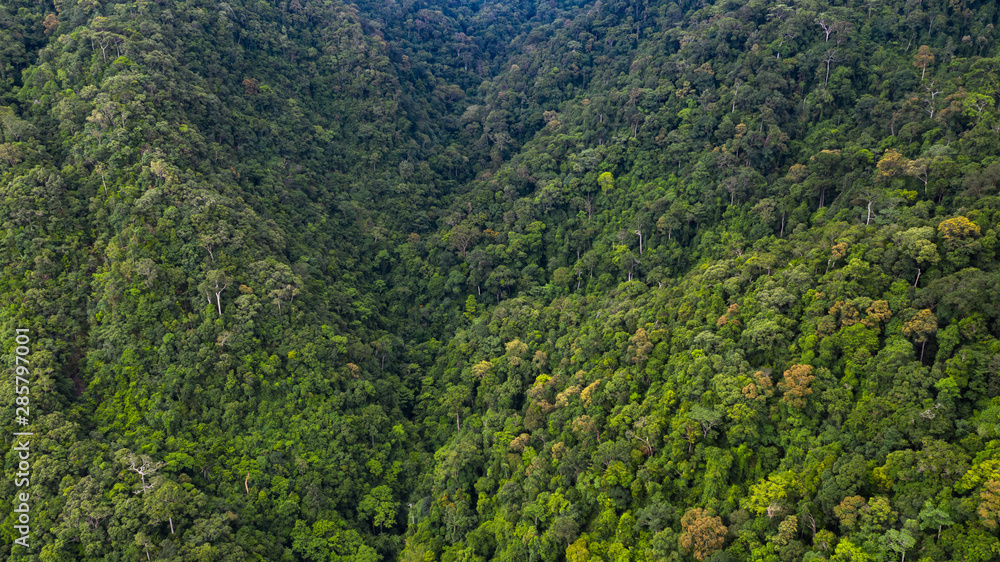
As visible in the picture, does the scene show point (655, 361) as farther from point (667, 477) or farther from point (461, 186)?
point (461, 186)

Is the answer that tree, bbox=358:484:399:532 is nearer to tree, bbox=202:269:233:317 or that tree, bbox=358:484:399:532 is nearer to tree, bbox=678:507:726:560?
tree, bbox=202:269:233:317

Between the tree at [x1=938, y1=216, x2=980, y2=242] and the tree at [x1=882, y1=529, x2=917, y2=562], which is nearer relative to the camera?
the tree at [x1=882, y1=529, x2=917, y2=562]

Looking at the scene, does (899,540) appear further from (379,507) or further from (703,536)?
(379,507)

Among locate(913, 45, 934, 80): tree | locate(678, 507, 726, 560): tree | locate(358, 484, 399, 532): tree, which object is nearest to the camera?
locate(678, 507, 726, 560): tree

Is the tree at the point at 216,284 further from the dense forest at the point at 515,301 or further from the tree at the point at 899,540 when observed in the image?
the tree at the point at 899,540

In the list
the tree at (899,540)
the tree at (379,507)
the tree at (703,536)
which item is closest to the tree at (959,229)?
the tree at (899,540)

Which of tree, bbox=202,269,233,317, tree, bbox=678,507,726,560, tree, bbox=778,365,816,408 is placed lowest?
tree, bbox=678,507,726,560

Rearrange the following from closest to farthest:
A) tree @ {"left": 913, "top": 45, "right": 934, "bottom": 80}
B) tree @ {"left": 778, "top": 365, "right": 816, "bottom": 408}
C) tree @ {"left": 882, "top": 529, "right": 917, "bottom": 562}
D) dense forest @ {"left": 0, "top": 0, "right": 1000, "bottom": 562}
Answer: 1. tree @ {"left": 882, "top": 529, "right": 917, "bottom": 562}
2. dense forest @ {"left": 0, "top": 0, "right": 1000, "bottom": 562}
3. tree @ {"left": 778, "top": 365, "right": 816, "bottom": 408}
4. tree @ {"left": 913, "top": 45, "right": 934, "bottom": 80}

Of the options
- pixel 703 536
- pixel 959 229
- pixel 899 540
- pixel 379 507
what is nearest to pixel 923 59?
pixel 959 229

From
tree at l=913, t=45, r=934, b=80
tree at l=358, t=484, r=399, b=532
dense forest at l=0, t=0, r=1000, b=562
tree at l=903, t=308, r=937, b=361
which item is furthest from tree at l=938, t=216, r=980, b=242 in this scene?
tree at l=358, t=484, r=399, b=532
